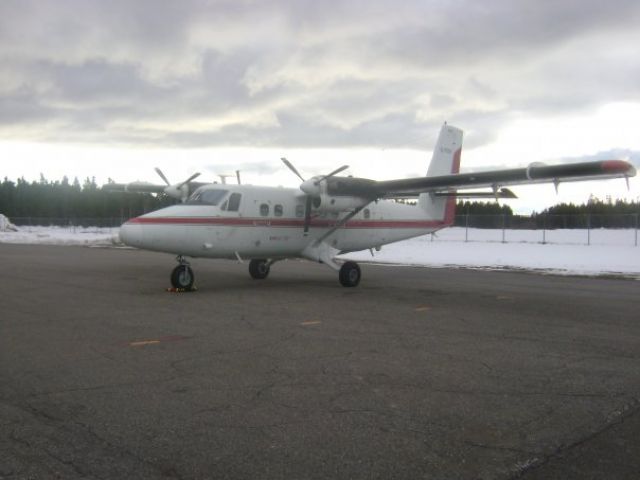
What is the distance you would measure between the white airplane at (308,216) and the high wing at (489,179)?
0.02m

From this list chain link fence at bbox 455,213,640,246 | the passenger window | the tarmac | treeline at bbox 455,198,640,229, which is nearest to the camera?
the tarmac

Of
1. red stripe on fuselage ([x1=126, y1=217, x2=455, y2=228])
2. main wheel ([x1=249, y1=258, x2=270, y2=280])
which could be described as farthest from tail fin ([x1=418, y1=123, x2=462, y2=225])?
main wheel ([x1=249, y1=258, x2=270, y2=280])

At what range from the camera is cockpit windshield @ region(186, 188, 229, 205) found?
1570 centimetres

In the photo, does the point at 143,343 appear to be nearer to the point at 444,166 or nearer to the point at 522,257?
the point at 444,166

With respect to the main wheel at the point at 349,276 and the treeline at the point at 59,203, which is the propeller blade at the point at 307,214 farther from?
the treeline at the point at 59,203

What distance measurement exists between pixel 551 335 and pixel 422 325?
6.91ft

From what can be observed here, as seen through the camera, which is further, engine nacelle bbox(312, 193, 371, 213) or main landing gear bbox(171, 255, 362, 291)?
engine nacelle bbox(312, 193, 371, 213)

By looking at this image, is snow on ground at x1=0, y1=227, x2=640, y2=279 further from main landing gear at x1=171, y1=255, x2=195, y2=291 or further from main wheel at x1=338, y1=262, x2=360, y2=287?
main landing gear at x1=171, y1=255, x2=195, y2=291

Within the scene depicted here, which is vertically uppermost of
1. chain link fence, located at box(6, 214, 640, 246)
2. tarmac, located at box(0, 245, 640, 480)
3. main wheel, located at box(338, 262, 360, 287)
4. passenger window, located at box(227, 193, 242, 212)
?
passenger window, located at box(227, 193, 242, 212)

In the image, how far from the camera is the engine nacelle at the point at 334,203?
17.0 meters

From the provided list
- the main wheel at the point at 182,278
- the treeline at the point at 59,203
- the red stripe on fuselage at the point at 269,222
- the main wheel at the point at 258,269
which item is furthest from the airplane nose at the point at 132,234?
the treeline at the point at 59,203

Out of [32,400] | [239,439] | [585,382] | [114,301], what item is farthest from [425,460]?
[114,301]

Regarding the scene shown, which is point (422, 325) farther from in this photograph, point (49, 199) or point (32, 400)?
point (49, 199)

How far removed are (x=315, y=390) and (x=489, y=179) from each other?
1065cm
